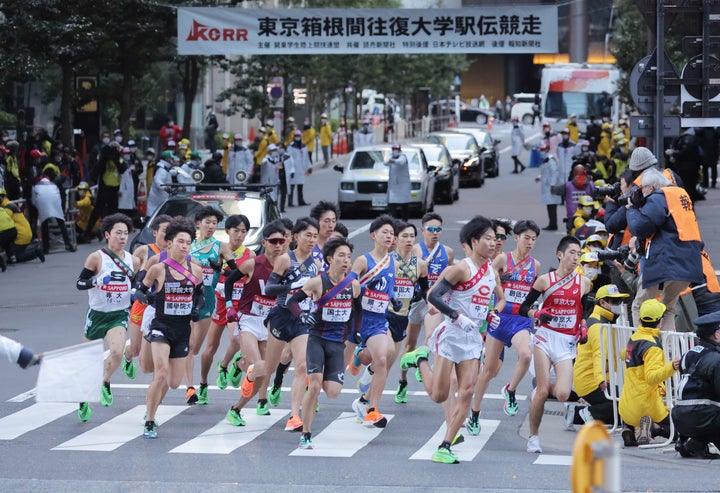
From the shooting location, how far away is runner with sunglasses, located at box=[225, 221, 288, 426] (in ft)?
41.8

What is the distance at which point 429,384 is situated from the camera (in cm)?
1177

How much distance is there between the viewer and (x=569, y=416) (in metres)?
12.8

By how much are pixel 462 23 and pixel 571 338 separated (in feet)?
67.2

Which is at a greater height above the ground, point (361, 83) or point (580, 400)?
point (361, 83)

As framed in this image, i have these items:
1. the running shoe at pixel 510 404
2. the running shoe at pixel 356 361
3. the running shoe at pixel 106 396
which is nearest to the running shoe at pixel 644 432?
the running shoe at pixel 510 404

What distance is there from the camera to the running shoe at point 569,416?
41.8ft

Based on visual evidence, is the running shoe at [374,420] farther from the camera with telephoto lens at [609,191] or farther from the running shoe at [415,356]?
the camera with telephoto lens at [609,191]

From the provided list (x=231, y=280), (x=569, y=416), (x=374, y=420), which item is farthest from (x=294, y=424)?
(x=569, y=416)

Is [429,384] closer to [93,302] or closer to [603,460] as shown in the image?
[93,302]

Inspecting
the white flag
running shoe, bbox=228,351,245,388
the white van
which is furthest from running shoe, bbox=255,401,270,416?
the white van

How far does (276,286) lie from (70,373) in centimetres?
380

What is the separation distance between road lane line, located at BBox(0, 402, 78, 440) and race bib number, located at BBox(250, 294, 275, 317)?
2.01 meters

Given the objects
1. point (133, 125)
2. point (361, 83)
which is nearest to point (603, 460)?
point (133, 125)

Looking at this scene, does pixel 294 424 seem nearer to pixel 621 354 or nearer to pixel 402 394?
pixel 402 394
